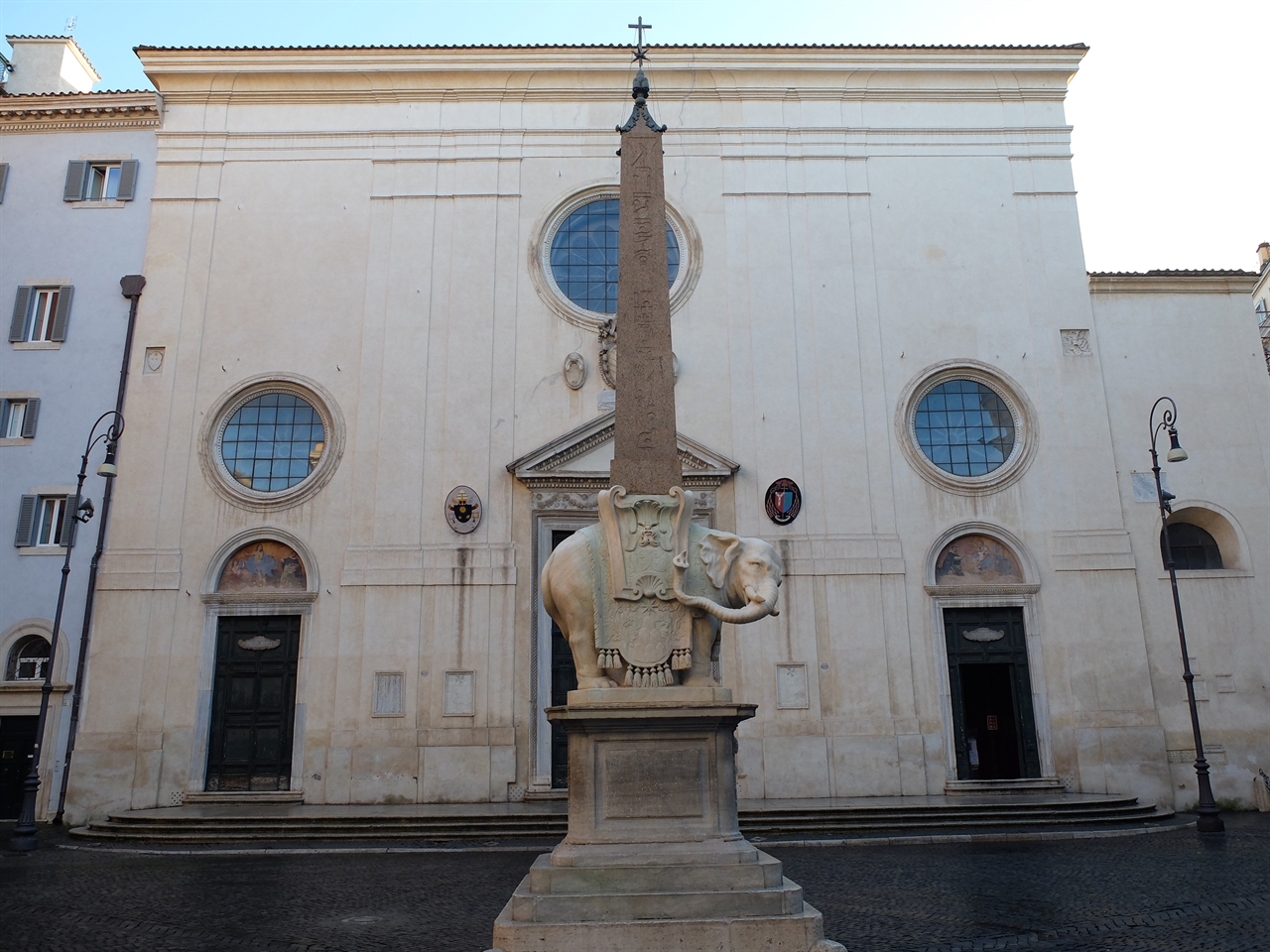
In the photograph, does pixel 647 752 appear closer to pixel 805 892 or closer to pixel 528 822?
pixel 805 892

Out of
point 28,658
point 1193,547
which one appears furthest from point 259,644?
point 1193,547

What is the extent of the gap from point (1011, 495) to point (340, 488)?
39.7 feet

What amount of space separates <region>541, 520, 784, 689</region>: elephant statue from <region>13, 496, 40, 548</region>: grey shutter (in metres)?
14.7

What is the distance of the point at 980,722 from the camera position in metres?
17.9

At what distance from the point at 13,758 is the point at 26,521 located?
4.03 m

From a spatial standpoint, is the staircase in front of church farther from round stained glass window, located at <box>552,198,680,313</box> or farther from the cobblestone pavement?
round stained glass window, located at <box>552,198,680,313</box>

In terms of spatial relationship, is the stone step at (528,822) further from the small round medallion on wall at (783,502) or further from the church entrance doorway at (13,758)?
the small round medallion on wall at (783,502)

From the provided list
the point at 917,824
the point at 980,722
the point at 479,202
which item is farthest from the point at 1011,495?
the point at 479,202

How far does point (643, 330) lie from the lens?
7656mm

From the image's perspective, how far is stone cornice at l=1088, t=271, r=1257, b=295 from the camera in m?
19.1

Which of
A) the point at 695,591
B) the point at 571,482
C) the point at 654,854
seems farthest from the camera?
the point at 571,482

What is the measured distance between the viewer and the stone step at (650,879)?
5.60m

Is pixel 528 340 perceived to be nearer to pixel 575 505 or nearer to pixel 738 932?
pixel 575 505

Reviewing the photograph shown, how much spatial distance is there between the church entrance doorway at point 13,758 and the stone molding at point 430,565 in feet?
19.0
